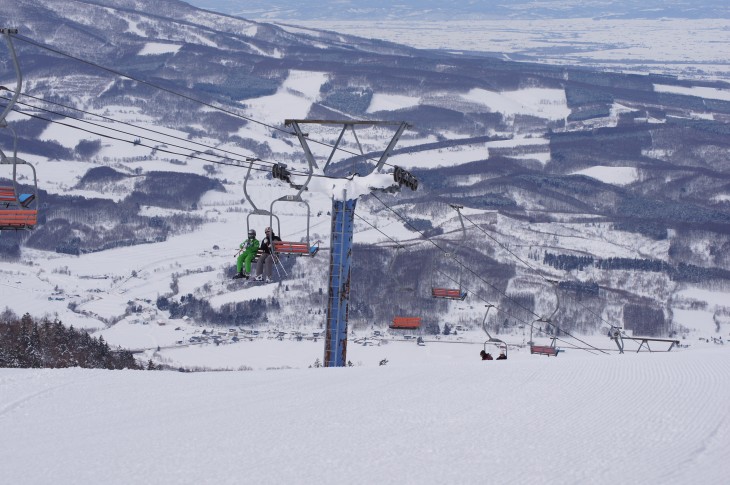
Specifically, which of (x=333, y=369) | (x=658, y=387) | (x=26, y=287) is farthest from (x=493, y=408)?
(x=26, y=287)

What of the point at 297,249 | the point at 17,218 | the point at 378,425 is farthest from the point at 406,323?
the point at 378,425

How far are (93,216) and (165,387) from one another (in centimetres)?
9610

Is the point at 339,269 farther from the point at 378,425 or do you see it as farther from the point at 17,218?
the point at 378,425

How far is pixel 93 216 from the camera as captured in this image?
108688 millimetres

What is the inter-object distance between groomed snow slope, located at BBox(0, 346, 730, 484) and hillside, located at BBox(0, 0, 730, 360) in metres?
17.7

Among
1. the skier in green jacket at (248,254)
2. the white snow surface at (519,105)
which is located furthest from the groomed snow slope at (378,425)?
the white snow surface at (519,105)

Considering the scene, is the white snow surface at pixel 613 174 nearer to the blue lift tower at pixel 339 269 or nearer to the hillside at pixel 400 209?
the hillside at pixel 400 209

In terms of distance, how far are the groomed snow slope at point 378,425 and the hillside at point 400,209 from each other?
17.7 m

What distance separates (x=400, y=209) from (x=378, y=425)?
102373 millimetres

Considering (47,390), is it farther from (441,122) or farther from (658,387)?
(441,122)

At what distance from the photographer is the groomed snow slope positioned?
10.4 metres

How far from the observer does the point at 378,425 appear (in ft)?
39.5

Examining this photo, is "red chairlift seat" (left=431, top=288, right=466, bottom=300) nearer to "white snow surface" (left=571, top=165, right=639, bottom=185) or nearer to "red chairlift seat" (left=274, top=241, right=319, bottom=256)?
"red chairlift seat" (left=274, top=241, right=319, bottom=256)

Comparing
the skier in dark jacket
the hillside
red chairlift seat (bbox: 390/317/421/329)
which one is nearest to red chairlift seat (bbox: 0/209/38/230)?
the skier in dark jacket
